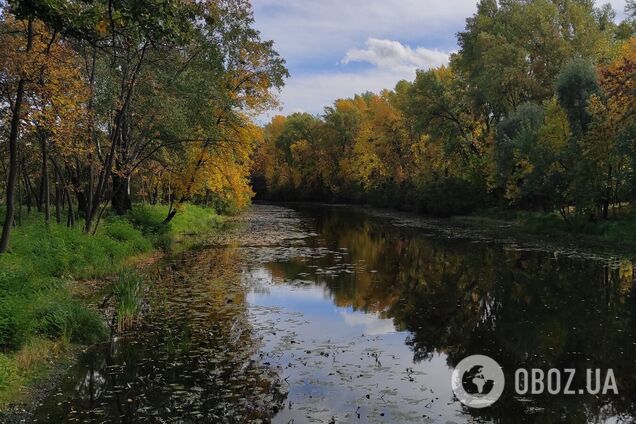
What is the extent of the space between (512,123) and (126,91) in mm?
29814

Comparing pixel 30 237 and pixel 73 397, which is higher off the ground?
pixel 30 237

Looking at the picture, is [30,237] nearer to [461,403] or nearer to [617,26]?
[461,403]

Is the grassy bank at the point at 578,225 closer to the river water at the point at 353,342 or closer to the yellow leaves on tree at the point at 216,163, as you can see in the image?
the river water at the point at 353,342

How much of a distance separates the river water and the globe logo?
209 millimetres

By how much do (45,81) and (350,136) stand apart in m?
70.8

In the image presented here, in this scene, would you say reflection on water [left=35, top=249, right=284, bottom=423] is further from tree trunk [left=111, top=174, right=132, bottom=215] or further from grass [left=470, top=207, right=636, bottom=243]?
grass [left=470, top=207, right=636, bottom=243]

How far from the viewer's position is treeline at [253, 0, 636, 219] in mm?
31062

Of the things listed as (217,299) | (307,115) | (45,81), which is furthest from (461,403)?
(307,115)

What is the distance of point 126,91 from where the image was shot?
75.6 feet

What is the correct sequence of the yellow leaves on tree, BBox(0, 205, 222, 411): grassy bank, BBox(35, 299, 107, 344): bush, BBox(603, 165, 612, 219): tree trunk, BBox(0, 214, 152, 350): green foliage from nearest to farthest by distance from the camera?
BBox(0, 205, 222, 411): grassy bank → BBox(0, 214, 152, 350): green foliage → BBox(35, 299, 107, 344): bush → BBox(603, 165, 612, 219): tree trunk → the yellow leaves on tree

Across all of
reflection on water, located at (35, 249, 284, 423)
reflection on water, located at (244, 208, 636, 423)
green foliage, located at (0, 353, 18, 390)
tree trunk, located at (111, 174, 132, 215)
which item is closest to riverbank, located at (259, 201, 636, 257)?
reflection on water, located at (244, 208, 636, 423)

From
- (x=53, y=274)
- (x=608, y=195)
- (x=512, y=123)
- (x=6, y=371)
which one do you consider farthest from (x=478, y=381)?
(x=512, y=123)

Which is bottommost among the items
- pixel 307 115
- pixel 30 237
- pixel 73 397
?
pixel 73 397

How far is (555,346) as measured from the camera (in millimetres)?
12148
